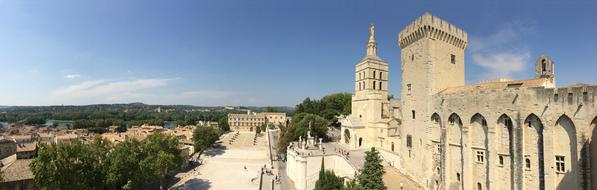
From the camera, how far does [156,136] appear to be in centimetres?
3956

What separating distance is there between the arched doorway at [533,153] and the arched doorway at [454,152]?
4535mm

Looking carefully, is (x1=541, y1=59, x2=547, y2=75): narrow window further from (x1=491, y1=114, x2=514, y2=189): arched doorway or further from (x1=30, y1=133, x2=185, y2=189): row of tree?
(x1=30, y1=133, x2=185, y2=189): row of tree

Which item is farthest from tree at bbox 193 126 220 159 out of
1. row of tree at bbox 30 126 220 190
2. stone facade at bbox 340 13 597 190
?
stone facade at bbox 340 13 597 190

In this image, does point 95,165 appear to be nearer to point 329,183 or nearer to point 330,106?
point 329,183

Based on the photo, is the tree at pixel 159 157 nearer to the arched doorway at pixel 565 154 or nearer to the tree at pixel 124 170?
the tree at pixel 124 170

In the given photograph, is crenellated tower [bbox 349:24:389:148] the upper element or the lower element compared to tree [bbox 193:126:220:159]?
upper

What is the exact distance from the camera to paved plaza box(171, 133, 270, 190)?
1461 inches

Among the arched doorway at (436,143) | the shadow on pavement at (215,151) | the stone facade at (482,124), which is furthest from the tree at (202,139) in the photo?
the arched doorway at (436,143)

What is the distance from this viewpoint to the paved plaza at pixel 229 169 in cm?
3710

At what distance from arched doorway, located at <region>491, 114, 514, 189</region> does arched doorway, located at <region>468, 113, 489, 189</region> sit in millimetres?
819

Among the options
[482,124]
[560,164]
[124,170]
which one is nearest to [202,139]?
[124,170]

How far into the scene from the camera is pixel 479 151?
2309 cm

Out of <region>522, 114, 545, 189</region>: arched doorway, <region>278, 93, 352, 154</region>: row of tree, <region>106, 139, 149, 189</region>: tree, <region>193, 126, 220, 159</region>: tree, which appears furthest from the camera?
<region>193, 126, 220, 159</region>: tree

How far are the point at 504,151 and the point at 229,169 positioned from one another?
114 feet
